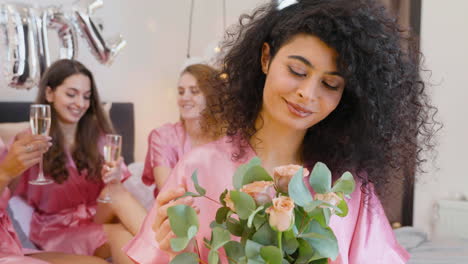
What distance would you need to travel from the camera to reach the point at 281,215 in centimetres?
55

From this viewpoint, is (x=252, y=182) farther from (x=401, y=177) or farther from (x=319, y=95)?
(x=401, y=177)

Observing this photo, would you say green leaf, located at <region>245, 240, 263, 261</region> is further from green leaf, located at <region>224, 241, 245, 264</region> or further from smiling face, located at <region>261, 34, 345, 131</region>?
smiling face, located at <region>261, 34, 345, 131</region>

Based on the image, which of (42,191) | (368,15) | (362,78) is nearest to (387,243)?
(362,78)

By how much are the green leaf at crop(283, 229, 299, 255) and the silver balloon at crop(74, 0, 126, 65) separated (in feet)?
5.26

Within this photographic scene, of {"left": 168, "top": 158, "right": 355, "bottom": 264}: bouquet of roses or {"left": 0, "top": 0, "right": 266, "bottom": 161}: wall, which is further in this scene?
{"left": 0, "top": 0, "right": 266, "bottom": 161}: wall

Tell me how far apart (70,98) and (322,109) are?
56.5 inches

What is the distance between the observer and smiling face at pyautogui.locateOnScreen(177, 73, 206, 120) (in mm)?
2297

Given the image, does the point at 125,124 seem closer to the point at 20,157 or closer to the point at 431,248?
the point at 20,157

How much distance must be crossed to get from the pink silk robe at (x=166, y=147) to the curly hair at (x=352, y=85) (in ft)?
4.04

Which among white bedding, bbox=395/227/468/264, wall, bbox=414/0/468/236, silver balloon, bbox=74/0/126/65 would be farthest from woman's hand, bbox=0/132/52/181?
wall, bbox=414/0/468/236

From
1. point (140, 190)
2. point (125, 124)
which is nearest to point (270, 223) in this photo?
point (140, 190)

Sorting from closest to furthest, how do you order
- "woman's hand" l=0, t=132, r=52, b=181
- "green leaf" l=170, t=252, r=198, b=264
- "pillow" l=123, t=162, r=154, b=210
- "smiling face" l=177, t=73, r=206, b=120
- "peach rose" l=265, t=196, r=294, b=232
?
"peach rose" l=265, t=196, r=294, b=232 < "green leaf" l=170, t=252, r=198, b=264 < "woman's hand" l=0, t=132, r=52, b=181 < "smiling face" l=177, t=73, r=206, b=120 < "pillow" l=123, t=162, r=154, b=210

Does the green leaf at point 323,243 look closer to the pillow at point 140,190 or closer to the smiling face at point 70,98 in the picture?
the smiling face at point 70,98

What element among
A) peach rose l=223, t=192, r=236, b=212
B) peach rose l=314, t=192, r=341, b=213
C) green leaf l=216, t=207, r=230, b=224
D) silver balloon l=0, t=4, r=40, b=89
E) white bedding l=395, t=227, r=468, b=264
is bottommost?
white bedding l=395, t=227, r=468, b=264
